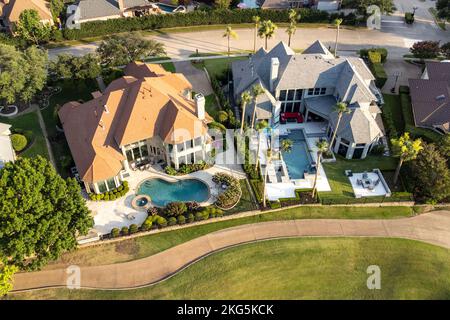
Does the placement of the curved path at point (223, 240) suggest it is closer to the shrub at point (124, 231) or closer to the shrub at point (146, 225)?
the shrub at point (146, 225)

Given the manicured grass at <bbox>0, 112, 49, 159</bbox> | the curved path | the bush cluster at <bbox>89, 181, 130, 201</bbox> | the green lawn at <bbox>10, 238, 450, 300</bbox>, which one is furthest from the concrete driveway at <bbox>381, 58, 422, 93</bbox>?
the manicured grass at <bbox>0, 112, 49, 159</bbox>

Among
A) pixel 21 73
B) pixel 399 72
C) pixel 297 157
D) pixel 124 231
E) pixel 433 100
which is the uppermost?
pixel 21 73

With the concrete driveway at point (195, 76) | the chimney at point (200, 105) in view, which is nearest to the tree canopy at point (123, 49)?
the concrete driveway at point (195, 76)

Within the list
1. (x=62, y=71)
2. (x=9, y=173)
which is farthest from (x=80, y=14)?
(x=9, y=173)

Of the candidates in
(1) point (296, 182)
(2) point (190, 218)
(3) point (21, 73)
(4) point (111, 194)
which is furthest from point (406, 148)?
(3) point (21, 73)

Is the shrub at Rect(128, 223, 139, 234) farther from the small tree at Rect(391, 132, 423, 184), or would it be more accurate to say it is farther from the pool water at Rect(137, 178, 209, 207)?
the small tree at Rect(391, 132, 423, 184)

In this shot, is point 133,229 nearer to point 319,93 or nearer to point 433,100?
point 319,93

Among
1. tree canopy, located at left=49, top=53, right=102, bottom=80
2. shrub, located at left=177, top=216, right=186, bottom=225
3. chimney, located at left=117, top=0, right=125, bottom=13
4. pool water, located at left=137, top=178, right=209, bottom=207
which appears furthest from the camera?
chimney, located at left=117, top=0, right=125, bottom=13
